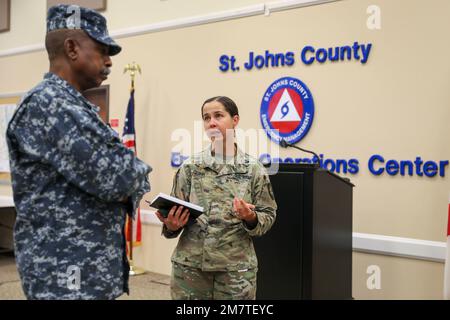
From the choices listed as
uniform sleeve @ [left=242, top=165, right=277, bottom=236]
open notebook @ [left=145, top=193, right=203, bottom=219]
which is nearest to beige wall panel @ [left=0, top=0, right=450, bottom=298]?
uniform sleeve @ [left=242, top=165, right=277, bottom=236]

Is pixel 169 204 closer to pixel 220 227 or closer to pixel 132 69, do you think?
pixel 220 227

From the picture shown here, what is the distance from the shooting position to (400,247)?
3418mm

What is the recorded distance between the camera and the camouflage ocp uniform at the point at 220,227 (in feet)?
5.90

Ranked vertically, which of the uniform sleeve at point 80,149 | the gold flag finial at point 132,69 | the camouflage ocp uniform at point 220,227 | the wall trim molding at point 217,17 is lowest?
the camouflage ocp uniform at point 220,227

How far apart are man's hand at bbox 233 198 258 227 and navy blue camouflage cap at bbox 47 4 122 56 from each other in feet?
2.51

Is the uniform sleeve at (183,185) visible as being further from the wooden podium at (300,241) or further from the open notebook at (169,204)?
the wooden podium at (300,241)

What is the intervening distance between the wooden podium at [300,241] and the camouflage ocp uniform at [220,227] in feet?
1.15

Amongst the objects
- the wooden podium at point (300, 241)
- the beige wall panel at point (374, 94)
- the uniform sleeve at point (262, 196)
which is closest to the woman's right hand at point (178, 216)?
the uniform sleeve at point (262, 196)

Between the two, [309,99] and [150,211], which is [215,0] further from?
[150,211]

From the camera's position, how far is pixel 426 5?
3336mm

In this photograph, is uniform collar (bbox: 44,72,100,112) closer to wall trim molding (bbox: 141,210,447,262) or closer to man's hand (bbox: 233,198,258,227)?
man's hand (bbox: 233,198,258,227)

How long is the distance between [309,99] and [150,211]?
2170mm

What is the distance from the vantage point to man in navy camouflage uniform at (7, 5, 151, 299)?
3.83ft
